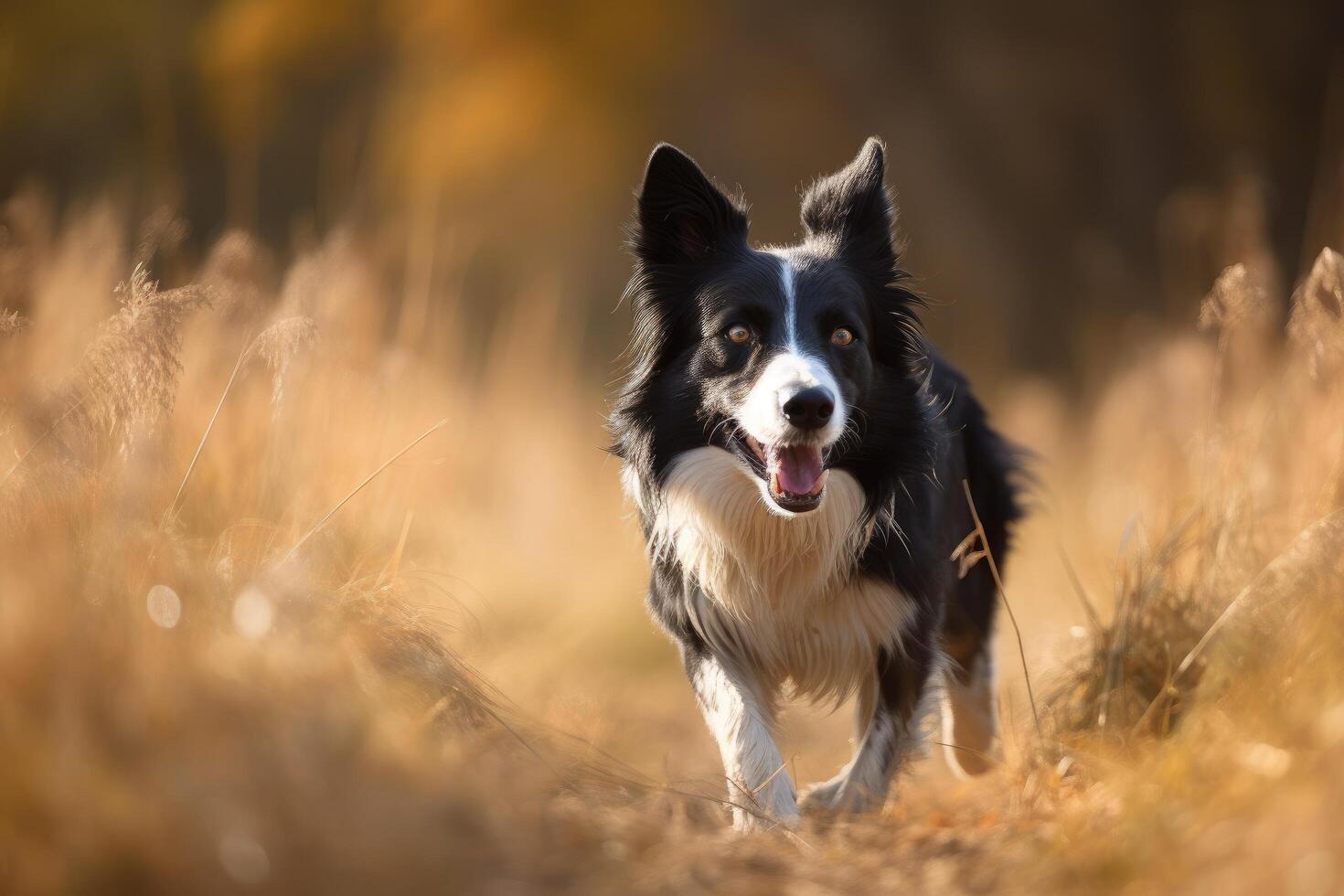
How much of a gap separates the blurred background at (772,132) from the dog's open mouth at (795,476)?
16.0 feet

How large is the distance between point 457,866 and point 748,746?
142cm

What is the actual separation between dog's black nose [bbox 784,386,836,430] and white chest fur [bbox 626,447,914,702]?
1.52 feet

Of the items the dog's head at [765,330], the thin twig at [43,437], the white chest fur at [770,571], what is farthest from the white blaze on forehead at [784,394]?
the thin twig at [43,437]

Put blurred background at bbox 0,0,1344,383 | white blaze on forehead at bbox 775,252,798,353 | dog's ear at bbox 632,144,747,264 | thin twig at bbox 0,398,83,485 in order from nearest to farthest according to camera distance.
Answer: thin twig at bbox 0,398,83,485 < white blaze on forehead at bbox 775,252,798,353 < dog's ear at bbox 632,144,747,264 < blurred background at bbox 0,0,1344,383

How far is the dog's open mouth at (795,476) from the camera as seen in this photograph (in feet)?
10.8

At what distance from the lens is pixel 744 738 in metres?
3.32

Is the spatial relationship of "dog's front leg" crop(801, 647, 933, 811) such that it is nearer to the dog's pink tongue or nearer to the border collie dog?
the border collie dog

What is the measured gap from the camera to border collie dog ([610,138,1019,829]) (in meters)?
3.39

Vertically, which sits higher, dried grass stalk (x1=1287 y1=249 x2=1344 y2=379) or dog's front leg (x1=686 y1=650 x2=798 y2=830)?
dried grass stalk (x1=1287 y1=249 x2=1344 y2=379)

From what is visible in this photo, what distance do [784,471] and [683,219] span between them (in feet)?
3.61

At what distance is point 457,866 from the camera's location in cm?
202

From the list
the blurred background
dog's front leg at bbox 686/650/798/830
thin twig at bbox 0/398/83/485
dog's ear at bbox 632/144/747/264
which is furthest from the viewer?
the blurred background

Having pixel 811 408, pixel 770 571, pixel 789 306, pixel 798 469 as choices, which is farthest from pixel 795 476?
pixel 789 306

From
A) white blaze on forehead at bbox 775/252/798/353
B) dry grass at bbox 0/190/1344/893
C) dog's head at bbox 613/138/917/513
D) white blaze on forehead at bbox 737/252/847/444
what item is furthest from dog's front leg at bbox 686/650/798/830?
white blaze on forehead at bbox 775/252/798/353
